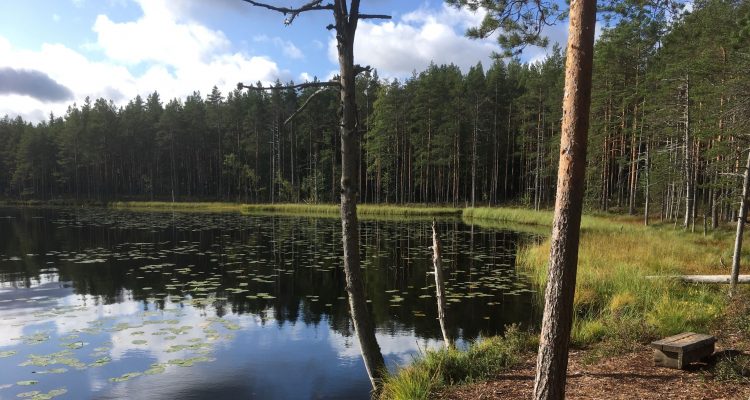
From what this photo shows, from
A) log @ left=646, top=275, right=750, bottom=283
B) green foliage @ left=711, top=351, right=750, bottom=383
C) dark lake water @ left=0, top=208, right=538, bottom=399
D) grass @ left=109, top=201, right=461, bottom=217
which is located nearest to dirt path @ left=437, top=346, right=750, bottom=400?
green foliage @ left=711, top=351, right=750, bottom=383

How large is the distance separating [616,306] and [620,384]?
5039mm

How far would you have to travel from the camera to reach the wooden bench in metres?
5.68

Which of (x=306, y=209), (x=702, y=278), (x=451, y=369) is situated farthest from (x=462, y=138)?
(x=451, y=369)

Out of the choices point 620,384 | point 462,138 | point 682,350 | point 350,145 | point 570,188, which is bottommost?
point 620,384

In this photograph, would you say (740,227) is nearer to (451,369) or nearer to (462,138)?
(451,369)

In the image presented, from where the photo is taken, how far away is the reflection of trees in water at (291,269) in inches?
450

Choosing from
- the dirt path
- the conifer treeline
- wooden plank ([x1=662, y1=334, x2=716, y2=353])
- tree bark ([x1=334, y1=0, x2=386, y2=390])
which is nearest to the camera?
the dirt path

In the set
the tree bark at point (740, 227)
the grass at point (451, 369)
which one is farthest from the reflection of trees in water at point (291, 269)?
the tree bark at point (740, 227)

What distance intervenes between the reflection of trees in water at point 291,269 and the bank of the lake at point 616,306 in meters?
1.77

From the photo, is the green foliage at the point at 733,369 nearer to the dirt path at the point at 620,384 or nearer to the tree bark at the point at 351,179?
the dirt path at the point at 620,384

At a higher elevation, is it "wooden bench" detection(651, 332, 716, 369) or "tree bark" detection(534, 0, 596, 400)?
"tree bark" detection(534, 0, 596, 400)

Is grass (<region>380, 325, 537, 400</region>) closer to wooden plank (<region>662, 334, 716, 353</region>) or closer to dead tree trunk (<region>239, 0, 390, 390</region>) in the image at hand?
dead tree trunk (<region>239, 0, 390, 390</region>)

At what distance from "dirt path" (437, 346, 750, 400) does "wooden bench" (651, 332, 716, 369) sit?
12 centimetres

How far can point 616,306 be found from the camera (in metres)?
10.1
